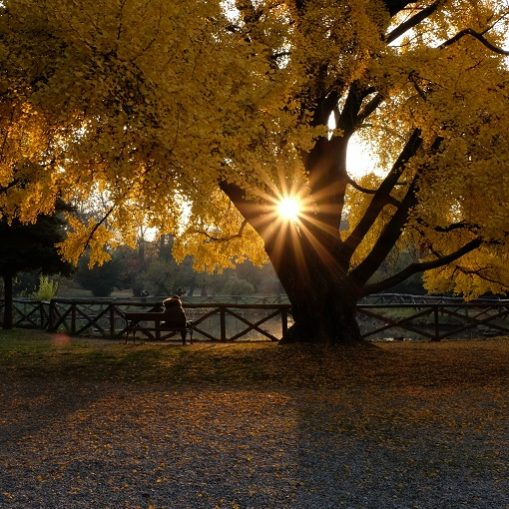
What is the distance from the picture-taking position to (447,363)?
1230cm

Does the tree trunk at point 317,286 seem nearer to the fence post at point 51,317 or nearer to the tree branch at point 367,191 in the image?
the tree branch at point 367,191

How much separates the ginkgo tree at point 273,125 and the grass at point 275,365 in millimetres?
1723

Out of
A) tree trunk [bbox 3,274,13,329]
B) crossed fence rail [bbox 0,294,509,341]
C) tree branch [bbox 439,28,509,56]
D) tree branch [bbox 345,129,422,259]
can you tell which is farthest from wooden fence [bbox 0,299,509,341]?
tree branch [bbox 439,28,509,56]

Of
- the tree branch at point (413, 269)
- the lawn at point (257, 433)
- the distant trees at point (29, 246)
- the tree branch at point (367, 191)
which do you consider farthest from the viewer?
the distant trees at point (29, 246)

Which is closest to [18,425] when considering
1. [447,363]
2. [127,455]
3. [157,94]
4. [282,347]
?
[127,455]

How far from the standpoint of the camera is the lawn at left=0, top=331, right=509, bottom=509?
16.4 ft

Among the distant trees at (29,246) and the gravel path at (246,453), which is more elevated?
the distant trees at (29,246)

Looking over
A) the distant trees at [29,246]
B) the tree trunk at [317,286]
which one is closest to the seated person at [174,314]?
the tree trunk at [317,286]

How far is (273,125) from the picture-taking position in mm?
9461

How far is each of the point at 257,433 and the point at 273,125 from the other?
489 centimetres

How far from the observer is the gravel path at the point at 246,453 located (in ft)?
16.0

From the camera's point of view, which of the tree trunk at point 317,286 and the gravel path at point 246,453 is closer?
the gravel path at point 246,453

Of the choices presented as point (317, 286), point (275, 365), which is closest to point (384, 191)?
point (317, 286)

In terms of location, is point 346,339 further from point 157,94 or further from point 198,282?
point 198,282
